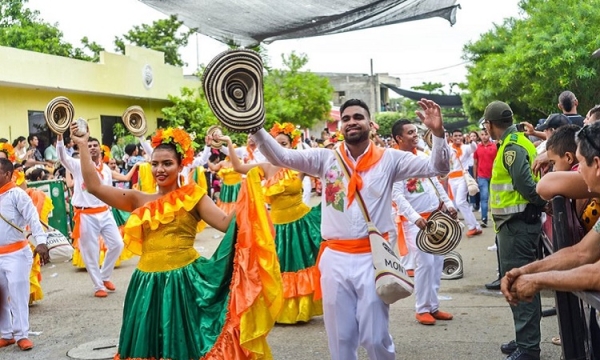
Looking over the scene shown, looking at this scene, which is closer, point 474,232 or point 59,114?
point 59,114

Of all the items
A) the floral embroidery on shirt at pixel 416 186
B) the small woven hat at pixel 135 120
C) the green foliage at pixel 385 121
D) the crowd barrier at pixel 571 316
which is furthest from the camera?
the green foliage at pixel 385 121

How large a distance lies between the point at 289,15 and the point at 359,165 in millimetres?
4775

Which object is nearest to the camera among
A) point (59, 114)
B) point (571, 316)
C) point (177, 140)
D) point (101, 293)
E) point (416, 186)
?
point (571, 316)

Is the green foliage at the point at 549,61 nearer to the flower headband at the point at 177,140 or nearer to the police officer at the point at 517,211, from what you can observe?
the police officer at the point at 517,211

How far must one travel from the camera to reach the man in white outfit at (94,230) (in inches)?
Result: 380

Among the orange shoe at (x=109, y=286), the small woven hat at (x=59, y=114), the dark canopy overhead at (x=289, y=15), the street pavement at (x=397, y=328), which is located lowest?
the street pavement at (x=397, y=328)

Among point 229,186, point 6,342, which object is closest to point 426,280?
point 6,342

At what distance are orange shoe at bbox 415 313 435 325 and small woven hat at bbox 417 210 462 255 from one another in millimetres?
1014

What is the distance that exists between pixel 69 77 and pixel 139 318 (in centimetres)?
1854

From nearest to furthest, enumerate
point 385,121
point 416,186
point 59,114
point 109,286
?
point 59,114 → point 416,186 → point 109,286 → point 385,121

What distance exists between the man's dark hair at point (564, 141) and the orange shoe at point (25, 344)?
530cm

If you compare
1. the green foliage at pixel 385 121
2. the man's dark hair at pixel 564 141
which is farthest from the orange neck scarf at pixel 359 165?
the green foliage at pixel 385 121

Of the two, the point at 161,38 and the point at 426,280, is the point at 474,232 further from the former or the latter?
the point at 161,38

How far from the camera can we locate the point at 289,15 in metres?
9.15
